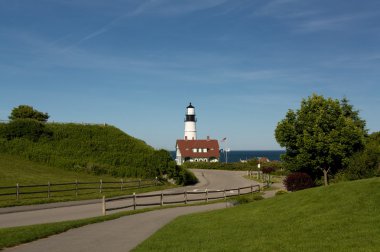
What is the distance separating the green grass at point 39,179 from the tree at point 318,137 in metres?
16.0

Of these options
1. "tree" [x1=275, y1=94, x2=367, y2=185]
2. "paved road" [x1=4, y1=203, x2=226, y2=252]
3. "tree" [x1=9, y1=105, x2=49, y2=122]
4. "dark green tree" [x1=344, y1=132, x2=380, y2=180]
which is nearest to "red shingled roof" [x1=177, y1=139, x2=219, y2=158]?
"tree" [x1=9, y1=105, x2=49, y2=122]

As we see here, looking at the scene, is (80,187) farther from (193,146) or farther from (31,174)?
(193,146)

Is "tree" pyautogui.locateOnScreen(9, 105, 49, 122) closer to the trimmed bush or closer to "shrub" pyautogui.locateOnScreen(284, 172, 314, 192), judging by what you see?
the trimmed bush

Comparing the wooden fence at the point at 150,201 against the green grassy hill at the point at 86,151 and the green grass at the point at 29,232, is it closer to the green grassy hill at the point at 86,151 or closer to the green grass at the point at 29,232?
the green grass at the point at 29,232

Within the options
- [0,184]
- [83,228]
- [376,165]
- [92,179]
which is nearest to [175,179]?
[92,179]

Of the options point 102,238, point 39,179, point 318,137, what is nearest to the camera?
point 102,238

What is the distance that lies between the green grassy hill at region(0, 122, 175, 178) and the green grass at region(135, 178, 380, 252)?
37922 millimetres

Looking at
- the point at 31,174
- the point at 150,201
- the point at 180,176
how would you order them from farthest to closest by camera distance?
1. the point at 180,176
2. the point at 31,174
3. the point at 150,201

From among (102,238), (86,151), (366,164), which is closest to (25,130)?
(86,151)

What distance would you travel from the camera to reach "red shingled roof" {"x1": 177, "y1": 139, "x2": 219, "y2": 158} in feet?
395

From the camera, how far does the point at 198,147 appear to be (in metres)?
121

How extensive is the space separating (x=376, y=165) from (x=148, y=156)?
32.3 metres

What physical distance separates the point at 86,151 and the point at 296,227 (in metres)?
50.0

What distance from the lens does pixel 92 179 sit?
51.0m
